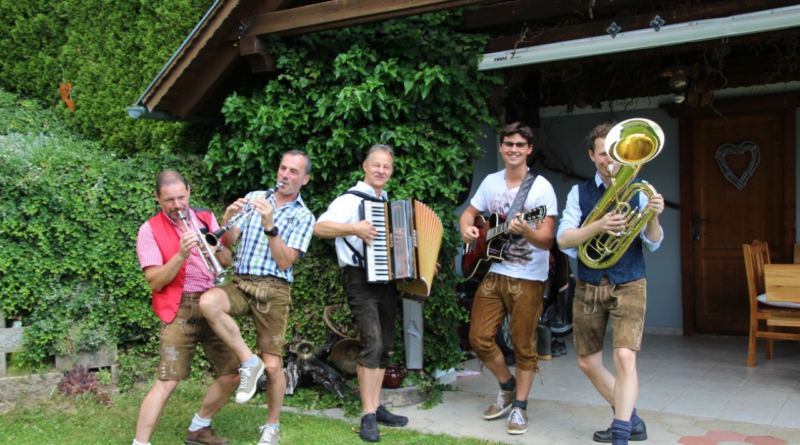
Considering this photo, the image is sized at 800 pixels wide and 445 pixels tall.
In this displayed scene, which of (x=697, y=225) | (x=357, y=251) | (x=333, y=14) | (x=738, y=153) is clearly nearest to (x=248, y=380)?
(x=357, y=251)

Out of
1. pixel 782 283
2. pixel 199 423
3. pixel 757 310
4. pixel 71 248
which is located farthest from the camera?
pixel 757 310

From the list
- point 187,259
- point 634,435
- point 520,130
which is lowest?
point 634,435

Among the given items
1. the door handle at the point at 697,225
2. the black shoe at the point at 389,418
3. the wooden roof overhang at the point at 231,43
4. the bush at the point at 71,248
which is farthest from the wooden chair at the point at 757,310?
the bush at the point at 71,248

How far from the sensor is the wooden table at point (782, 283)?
18.0 ft

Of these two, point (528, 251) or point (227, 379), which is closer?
point (227, 379)

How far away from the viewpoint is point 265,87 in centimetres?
568

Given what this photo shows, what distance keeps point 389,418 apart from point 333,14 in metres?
2.88

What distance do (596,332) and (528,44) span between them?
90.9 inches

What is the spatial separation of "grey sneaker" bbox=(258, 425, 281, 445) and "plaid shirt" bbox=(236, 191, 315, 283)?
908mm

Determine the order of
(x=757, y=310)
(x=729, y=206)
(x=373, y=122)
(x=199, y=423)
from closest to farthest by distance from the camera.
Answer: (x=199, y=423), (x=373, y=122), (x=757, y=310), (x=729, y=206)

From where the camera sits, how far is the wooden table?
5480 millimetres

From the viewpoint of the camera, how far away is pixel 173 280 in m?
3.76

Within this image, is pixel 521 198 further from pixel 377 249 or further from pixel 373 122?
pixel 373 122

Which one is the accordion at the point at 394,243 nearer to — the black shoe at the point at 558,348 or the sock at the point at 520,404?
the sock at the point at 520,404
